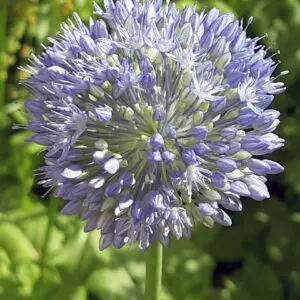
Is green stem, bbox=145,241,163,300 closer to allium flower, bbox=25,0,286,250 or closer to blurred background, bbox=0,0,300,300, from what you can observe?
allium flower, bbox=25,0,286,250

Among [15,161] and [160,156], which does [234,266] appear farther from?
[160,156]

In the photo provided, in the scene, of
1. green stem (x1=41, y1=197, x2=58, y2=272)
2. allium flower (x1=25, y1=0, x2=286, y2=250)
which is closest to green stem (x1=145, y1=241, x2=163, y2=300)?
allium flower (x1=25, y1=0, x2=286, y2=250)

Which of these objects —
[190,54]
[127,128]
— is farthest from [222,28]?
[127,128]

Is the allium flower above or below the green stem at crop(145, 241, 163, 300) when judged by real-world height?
above

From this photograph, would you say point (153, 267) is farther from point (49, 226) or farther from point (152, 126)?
point (49, 226)

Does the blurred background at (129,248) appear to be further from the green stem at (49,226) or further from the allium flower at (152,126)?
the allium flower at (152,126)

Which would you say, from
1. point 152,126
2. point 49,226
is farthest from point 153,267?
point 49,226

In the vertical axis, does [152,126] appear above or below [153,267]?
above
